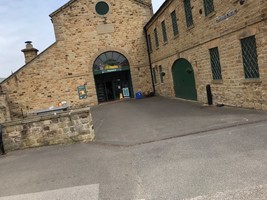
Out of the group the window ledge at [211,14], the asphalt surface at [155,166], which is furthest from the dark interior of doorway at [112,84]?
the asphalt surface at [155,166]

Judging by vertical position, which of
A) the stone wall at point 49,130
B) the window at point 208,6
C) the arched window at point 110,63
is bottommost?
the stone wall at point 49,130

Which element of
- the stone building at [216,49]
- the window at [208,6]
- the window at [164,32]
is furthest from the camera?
the window at [164,32]

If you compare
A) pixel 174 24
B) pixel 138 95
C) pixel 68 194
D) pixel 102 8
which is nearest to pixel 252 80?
pixel 68 194

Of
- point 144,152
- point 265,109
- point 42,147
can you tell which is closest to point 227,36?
point 265,109

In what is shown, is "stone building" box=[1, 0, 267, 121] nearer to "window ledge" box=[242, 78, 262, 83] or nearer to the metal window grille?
the metal window grille

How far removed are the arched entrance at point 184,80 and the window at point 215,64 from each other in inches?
91.6

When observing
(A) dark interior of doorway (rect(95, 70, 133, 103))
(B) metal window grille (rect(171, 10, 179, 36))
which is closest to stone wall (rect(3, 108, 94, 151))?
(B) metal window grille (rect(171, 10, 179, 36))

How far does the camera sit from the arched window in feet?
70.6

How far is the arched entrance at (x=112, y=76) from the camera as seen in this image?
71.1 feet

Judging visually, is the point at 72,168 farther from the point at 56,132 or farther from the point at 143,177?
the point at 56,132

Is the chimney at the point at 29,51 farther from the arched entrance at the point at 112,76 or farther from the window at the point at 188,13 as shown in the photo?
the window at the point at 188,13

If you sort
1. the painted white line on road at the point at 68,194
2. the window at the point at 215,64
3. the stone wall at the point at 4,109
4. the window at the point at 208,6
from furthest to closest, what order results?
the stone wall at the point at 4,109 < the window at the point at 215,64 < the window at the point at 208,6 < the painted white line on road at the point at 68,194

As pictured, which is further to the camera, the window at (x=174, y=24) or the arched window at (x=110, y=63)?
the arched window at (x=110, y=63)

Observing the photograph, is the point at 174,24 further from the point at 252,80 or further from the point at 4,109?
the point at 4,109
